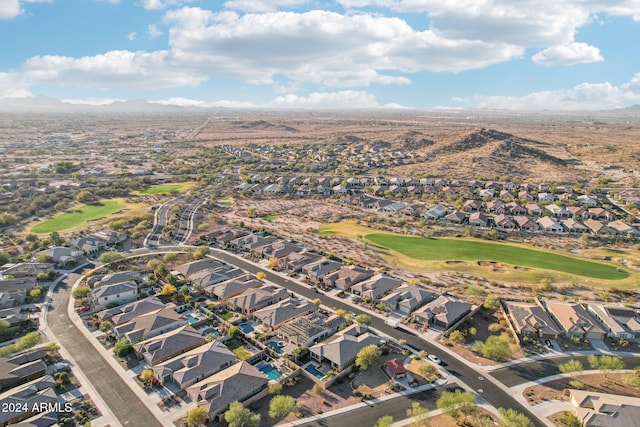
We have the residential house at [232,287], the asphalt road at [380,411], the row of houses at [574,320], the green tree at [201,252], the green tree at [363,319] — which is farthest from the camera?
the green tree at [201,252]

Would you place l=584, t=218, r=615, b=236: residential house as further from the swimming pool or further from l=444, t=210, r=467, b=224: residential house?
the swimming pool

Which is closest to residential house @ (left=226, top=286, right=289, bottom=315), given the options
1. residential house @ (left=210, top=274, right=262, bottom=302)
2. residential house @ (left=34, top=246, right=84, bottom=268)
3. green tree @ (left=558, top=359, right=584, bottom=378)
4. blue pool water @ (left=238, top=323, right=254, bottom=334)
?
residential house @ (left=210, top=274, right=262, bottom=302)

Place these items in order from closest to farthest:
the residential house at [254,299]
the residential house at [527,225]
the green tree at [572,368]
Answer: the green tree at [572,368], the residential house at [254,299], the residential house at [527,225]

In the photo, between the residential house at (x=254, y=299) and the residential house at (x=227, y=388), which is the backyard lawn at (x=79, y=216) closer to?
the residential house at (x=254, y=299)

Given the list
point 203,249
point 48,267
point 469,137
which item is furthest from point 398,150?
point 48,267

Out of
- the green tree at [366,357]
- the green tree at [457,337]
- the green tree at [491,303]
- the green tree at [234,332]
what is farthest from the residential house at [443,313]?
the green tree at [234,332]

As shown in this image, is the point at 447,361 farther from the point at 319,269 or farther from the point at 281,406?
the point at 319,269
